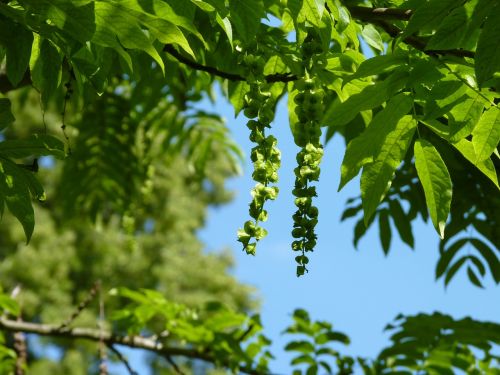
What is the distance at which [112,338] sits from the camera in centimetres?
358

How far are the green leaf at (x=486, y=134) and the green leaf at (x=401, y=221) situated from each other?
1753 mm

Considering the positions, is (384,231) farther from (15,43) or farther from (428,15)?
(15,43)

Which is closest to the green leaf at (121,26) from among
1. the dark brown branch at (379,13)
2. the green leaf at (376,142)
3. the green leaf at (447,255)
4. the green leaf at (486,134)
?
the green leaf at (376,142)

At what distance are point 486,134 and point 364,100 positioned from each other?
0.28 meters

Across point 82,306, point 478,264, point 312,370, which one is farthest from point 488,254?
point 82,306

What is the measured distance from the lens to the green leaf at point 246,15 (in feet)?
5.44

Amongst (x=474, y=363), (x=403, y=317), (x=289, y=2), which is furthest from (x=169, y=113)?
(x=289, y=2)

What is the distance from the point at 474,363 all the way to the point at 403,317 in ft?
1.22

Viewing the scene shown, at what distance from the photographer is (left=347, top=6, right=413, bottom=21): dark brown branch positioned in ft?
5.95

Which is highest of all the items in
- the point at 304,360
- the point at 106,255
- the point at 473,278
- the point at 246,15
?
the point at 106,255

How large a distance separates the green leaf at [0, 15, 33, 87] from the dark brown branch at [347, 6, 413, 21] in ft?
2.68

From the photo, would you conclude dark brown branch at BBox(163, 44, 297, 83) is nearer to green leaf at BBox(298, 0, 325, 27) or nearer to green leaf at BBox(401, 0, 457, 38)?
green leaf at BBox(298, 0, 325, 27)

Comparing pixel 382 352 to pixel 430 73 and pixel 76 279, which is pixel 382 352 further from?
pixel 76 279

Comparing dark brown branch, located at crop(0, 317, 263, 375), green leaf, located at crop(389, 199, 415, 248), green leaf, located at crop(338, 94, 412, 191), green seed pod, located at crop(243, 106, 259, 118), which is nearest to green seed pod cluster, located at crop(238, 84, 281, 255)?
green seed pod, located at crop(243, 106, 259, 118)
